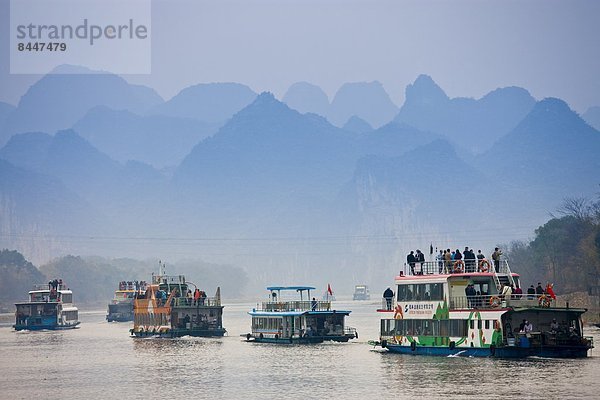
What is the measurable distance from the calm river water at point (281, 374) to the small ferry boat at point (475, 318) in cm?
102

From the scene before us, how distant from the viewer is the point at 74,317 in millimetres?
164125

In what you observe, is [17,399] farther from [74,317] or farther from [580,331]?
[74,317]

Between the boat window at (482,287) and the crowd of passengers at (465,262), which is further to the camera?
the crowd of passengers at (465,262)

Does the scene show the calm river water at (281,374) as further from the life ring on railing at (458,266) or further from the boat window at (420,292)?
the life ring on railing at (458,266)

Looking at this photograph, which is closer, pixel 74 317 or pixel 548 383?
pixel 548 383

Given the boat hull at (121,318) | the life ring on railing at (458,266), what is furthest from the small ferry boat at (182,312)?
the boat hull at (121,318)

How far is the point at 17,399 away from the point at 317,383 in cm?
1931

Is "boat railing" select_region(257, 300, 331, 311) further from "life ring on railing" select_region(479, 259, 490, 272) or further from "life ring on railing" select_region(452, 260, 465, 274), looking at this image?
"life ring on railing" select_region(479, 259, 490, 272)

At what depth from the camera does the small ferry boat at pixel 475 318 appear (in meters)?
74.7

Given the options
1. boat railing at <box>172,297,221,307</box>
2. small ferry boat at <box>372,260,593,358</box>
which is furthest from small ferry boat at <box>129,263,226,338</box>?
small ferry boat at <box>372,260,593,358</box>

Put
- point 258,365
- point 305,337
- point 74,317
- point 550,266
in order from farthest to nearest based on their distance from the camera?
point 550,266, point 74,317, point 305,337, point 258,365

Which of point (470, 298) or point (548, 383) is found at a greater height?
point (470, 298)

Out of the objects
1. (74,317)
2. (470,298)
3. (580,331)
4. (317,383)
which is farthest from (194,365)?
(74,317)

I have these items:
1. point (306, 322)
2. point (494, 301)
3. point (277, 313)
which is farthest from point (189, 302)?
point (494, 301)
